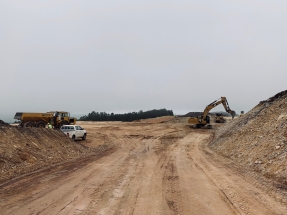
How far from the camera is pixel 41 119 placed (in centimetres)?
3478

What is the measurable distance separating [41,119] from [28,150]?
19976 millimetres

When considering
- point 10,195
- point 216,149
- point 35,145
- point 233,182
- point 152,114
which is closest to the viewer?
point 10,195

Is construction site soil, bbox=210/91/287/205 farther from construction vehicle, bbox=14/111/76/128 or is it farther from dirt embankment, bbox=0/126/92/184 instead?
construction vehicle, bbox=14/111/76/128

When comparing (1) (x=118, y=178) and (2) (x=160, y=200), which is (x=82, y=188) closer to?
(1) (x=118, y=178)

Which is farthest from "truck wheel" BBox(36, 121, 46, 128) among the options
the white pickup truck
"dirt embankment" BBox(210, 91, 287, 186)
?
"dirt embankment" BBox(210, 91, 287, 186)

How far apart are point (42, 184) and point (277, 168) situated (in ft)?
34.1

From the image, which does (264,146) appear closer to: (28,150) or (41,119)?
(28,150)

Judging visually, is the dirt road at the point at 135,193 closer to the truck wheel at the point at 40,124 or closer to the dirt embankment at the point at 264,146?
the dirt embankment at the point at 264,146

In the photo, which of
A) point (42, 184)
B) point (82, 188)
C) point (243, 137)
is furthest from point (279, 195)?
point (243, 137)

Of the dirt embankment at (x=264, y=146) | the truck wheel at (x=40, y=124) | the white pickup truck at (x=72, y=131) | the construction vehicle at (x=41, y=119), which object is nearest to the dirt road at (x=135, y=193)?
the dirt embankment at (x=264, y=146)

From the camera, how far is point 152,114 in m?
89.4

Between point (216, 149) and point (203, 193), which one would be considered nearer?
point (203, 193)

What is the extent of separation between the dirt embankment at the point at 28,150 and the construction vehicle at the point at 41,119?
1323 cm

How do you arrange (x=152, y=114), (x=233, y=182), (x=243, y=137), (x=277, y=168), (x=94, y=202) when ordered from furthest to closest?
1. (x=152, y=114)
2. (x=243, y=137)
3. (x=277, y=168)
4. (x=233, y=182)
5. (x=94, y=202)
